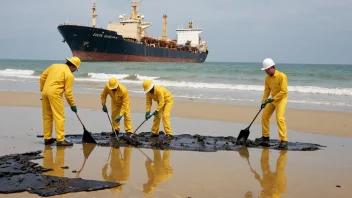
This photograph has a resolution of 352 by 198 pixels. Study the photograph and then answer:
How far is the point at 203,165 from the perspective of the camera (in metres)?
5.30

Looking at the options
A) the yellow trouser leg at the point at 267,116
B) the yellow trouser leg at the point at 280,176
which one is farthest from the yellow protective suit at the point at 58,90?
the yellow trouser leg at the point at 267,116

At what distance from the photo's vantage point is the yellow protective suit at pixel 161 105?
7457 mm

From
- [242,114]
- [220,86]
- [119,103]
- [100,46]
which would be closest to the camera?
[119,103]

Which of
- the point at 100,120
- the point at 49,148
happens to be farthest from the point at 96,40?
the point at 49,148

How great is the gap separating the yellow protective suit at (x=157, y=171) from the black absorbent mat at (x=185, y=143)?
627 millimetres

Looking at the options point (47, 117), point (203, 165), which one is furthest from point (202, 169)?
point (47, 117)

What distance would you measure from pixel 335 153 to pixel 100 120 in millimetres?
5381

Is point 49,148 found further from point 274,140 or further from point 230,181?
point 274,140

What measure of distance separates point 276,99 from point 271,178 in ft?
8.70

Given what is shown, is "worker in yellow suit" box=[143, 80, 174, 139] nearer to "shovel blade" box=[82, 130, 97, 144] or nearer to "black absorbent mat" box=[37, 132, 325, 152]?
"black absorbent mat" box=[37, 132, 325, 152]

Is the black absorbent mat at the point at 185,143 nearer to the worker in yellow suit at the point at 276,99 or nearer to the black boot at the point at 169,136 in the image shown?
the black boot at the point at 169,136

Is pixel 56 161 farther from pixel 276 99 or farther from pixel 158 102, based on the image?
pixel 276 99

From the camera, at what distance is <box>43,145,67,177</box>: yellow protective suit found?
4.71 m

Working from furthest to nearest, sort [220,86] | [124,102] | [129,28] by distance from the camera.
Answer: [129,28] < [220,86] < [124,102]
